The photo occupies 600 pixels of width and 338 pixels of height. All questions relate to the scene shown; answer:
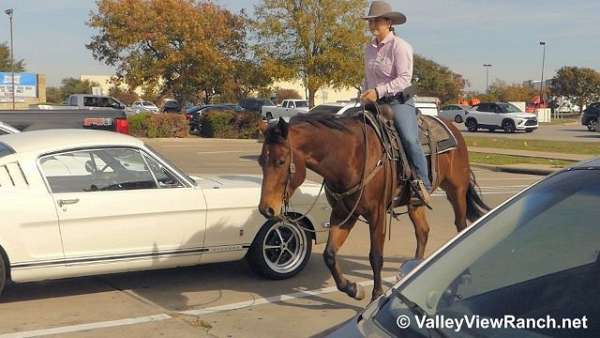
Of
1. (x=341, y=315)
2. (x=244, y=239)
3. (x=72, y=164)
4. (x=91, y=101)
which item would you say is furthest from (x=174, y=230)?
(x=91, y=101)

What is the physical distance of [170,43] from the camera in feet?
115

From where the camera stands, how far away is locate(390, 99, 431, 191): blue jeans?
6035 millimetres

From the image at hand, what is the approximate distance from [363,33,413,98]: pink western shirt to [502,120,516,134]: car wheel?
116 feet

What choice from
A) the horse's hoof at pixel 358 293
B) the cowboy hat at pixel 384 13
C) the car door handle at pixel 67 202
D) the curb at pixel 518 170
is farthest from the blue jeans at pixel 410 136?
the curb at pixel 518 170

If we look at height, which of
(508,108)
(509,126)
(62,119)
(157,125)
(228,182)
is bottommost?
(157,125)

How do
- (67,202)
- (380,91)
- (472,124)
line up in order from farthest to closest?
(472,124) → (380,91) → (67,202)

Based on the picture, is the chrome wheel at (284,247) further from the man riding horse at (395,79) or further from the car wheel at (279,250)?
the man riding horse at (395,79)

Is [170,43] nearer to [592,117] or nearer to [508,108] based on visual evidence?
[508,108]

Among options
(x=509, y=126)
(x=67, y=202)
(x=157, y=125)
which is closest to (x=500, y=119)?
(x=509, y=126)

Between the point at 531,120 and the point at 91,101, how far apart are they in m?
26.1

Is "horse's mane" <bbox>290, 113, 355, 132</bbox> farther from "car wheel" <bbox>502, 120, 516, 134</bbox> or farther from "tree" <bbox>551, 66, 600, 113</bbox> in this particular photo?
"tree" <bbox>551, 66, 600, 113</bbox>

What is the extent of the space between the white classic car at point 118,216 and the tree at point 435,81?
7101 centimetres

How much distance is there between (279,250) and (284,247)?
0.06 meters

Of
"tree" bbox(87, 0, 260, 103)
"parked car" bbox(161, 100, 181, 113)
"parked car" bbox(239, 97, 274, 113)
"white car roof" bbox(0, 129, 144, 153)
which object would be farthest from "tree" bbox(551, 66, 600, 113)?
"white car roof" bbox(0, 129, 144, 153)
